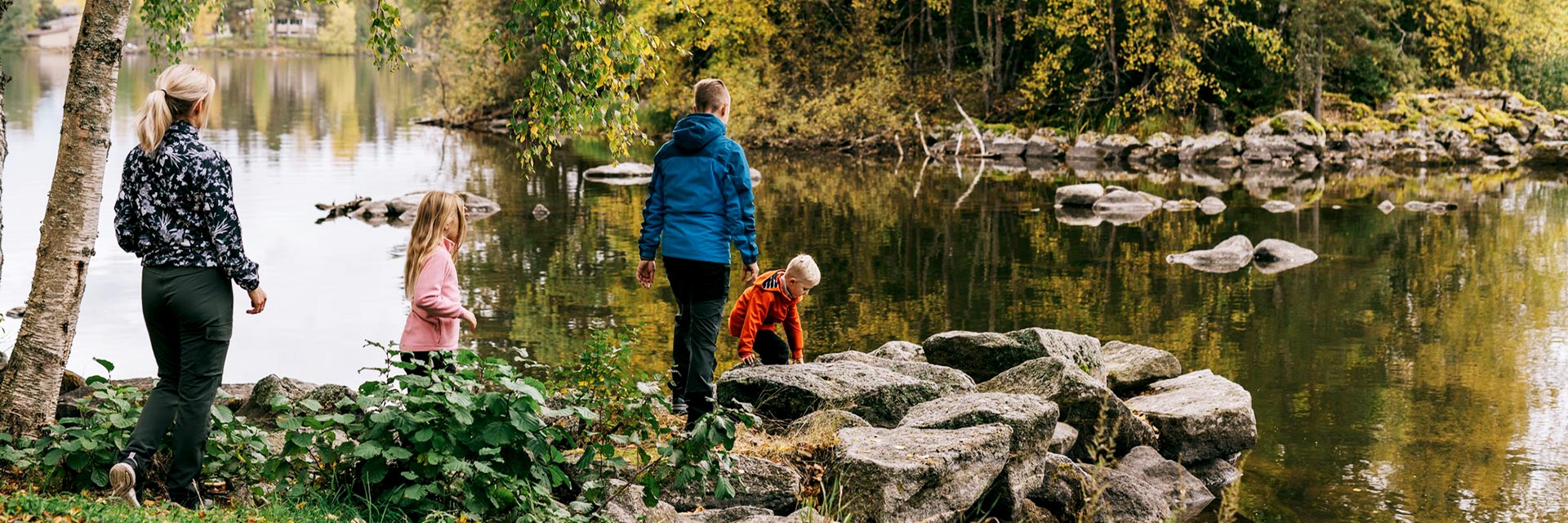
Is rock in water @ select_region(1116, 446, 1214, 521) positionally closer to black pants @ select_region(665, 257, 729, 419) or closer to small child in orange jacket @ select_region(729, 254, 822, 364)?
small child in orange jacket @ select_region(729, 254, 822, 364)

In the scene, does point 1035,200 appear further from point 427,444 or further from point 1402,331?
point 427,444

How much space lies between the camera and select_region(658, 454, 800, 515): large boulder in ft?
19.9

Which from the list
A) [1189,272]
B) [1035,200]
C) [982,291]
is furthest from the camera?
[1035,200]

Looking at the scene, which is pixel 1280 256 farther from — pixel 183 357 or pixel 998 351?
pixel 183 357

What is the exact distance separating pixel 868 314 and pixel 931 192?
42.5 feet

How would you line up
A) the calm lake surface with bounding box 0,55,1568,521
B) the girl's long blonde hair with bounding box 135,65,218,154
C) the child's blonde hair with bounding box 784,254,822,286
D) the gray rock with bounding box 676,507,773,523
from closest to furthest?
the girl's long blonde hair with bounding box 135,65,218,154, the gray rock with bounding box 676,507,773,523, the child's blonde hair with bounding box 784,254,822,286, the calm lake surface with bounding box 0,55,1568,521

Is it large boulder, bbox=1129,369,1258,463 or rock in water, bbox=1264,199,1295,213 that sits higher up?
rock in water, bbox=1264,199,1295,213

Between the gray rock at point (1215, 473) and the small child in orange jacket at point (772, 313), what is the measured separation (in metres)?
2.59

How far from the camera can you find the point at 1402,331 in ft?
41.7

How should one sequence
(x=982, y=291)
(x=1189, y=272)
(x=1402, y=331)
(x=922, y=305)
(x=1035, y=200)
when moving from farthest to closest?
(x=1035, y=200) → (x=1189, y=272) → (x=982, y=291) → (x=922, y=305) → (x=1402, y=331)

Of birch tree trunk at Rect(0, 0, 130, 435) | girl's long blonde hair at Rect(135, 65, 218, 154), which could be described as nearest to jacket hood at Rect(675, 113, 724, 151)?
girl's long blonde hair at Rect(135, 65, 218, 154)

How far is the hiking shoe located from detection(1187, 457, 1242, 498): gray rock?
5908mm

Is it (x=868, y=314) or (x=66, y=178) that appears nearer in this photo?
(x=66, y=178)

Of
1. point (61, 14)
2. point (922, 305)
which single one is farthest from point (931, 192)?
point (61, 14)
